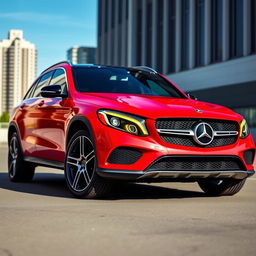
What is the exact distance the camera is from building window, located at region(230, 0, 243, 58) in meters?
37.0

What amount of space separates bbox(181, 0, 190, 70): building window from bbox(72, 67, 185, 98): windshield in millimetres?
35563

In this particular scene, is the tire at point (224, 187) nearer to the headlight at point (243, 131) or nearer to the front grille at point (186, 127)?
the headlight at point (243, 131)

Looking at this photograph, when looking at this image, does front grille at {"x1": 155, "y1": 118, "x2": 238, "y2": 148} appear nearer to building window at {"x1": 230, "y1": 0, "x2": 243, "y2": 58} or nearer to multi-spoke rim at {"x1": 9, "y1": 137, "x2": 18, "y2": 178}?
multi-spoke rim at {"x1": 9, "y1": 137, "x2": 18, "y2": 178}

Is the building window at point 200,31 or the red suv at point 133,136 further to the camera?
the building window at point 200,31

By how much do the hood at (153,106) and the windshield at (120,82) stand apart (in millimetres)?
419

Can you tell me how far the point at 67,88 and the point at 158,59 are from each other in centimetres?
4133

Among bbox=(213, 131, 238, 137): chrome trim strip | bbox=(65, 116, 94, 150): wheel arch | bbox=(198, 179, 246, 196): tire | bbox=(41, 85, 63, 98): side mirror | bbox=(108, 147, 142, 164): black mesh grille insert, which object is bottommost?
bbox=(198, 179, 246, 196): tire

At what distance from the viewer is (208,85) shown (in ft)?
135

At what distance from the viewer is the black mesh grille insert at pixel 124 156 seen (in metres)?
6.53

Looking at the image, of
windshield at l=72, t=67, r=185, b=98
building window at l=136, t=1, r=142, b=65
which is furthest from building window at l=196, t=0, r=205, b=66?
windshield at l=72, t=67, r=185, b=98

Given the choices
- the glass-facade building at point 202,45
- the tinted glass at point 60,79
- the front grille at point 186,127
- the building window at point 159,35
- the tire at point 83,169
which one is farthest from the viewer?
the building window at point 159,35

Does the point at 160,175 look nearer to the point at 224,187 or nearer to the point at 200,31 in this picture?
the point at 224,187

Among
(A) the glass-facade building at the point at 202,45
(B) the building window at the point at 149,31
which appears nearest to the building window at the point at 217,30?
(A) the glass-facade building at the point at 202,45

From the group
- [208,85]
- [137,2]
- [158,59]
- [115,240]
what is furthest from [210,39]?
[115,240]
